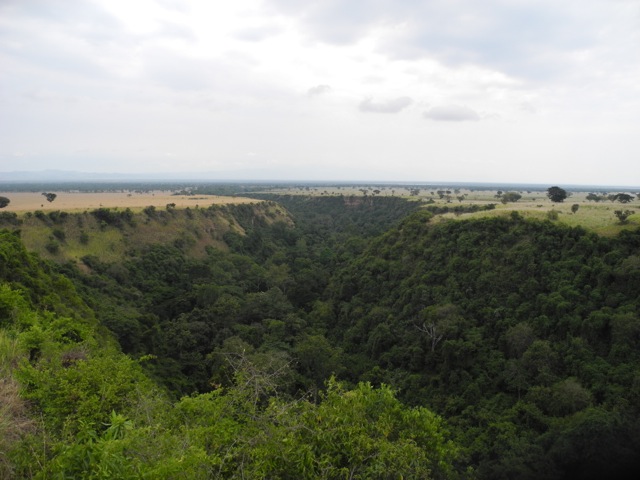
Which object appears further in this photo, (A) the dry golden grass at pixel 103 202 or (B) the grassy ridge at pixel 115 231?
(A) the dry golden grass at pixel 103 202

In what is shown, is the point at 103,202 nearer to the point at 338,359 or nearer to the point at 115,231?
the point at 115,231

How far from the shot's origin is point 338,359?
2831cm

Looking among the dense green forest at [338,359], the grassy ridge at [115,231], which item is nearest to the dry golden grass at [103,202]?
the grassy ridge at [115,231]

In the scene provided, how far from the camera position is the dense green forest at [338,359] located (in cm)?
768

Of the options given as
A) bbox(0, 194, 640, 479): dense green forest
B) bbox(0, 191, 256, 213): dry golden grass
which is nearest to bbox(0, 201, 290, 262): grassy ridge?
bbox(0, 194, 640, 479): dense green forest

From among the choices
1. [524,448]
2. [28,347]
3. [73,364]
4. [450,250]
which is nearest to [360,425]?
[73,364]

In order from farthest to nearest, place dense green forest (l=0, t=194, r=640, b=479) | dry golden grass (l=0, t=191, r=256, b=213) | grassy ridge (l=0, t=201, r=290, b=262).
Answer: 1. dry golden grass (l=0, t=191, r=256, b=213)
2. grassy ridge (l=0, t=201, r=290, b=262)
3. dense green forest (l=0, t=194, r=640, b=479)

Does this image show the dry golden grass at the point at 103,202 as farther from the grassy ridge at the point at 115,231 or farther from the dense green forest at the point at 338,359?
the dense green forest at the point at 338,359

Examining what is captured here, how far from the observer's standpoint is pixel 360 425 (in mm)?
8633

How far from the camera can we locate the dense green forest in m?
7.68

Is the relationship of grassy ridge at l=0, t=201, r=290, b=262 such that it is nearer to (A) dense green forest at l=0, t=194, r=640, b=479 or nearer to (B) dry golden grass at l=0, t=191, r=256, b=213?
(A) dense green forest at l=0, t=194, r=640, b=479

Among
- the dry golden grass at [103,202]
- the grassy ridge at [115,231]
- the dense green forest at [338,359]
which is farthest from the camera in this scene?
the dry golden grass at [103,202]

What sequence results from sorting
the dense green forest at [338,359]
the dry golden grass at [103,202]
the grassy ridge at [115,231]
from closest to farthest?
1. the dense green forest at [338,359]
2. the grassy ridge at [115,231]
3. the dry golden grass at [103,202]

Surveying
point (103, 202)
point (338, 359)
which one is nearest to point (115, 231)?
point (103, 202)
